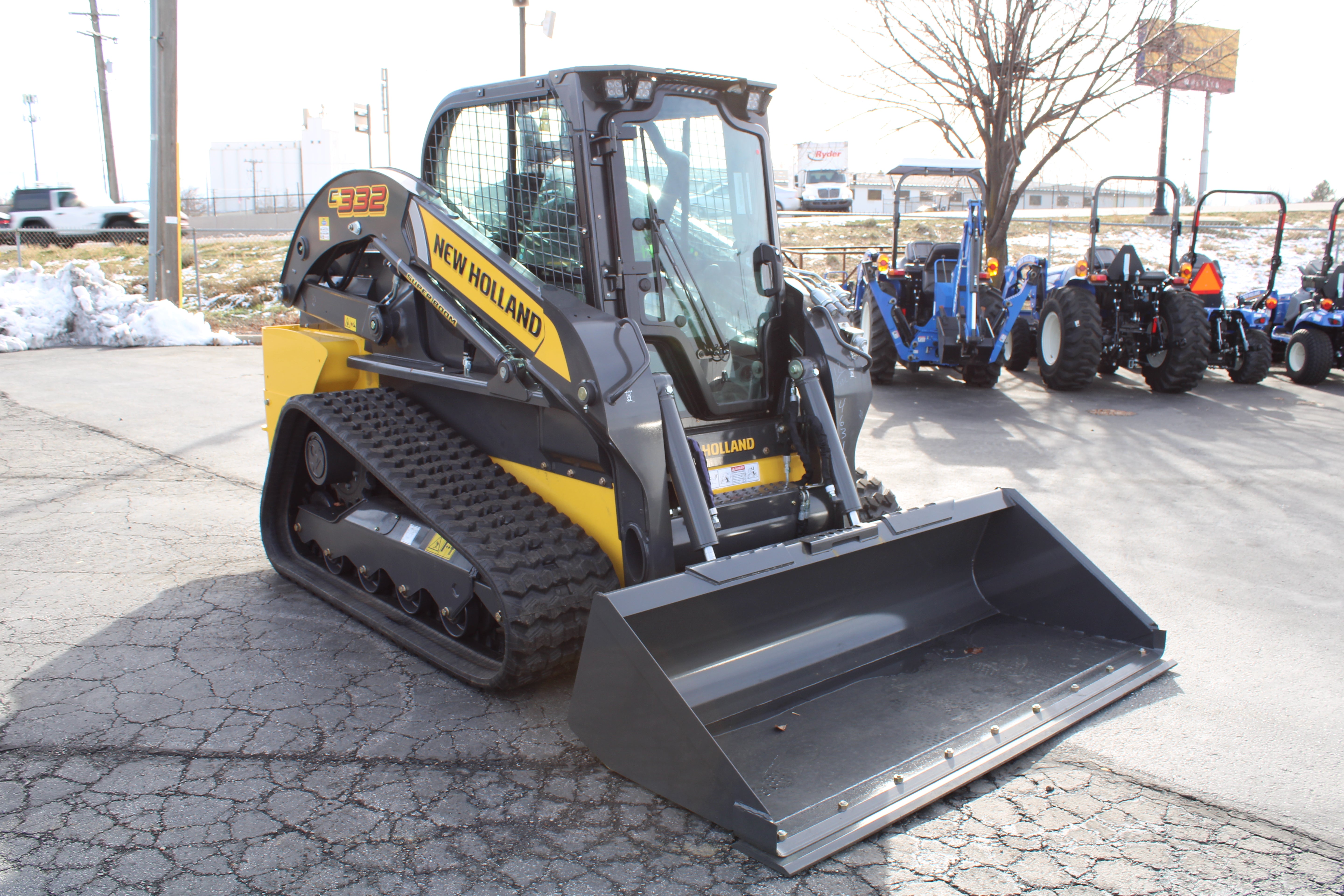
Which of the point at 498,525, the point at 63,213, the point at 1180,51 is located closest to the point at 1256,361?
the point at 1180,51

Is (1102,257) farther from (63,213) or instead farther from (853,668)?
(63,213)

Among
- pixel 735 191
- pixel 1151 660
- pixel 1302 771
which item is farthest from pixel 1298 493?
pixel 735 191

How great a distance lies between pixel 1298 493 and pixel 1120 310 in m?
4.83

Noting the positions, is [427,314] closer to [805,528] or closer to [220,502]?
[805,528]

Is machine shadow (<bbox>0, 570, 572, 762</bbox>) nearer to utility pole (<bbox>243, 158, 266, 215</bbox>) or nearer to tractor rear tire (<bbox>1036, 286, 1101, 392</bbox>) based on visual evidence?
tractor rear tire (<bbox>1036, 286, 1101, 392</bbox>)

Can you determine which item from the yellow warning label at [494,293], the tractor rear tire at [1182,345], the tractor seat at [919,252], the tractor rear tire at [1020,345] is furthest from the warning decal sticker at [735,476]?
the tractor rear tire at [1020,345]

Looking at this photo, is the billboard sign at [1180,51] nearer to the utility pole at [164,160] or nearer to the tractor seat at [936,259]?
the tractor seat at [936,259]

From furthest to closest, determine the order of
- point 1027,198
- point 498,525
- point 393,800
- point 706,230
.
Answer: point 1027,198 < point 706,230 < point 498,525 < point 393,800

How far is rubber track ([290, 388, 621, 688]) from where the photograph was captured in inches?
138

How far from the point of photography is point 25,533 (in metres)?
A: 5.73

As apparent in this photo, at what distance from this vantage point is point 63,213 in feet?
83.4

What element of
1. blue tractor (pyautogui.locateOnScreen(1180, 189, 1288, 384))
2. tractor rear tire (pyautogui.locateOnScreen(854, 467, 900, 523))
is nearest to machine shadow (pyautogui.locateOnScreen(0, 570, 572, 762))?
tractor rear tire (pyautogui.locateOnScreen(854, 467, 900, 523))

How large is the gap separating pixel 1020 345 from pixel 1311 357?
3157 mm

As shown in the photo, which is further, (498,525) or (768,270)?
(768,270)
